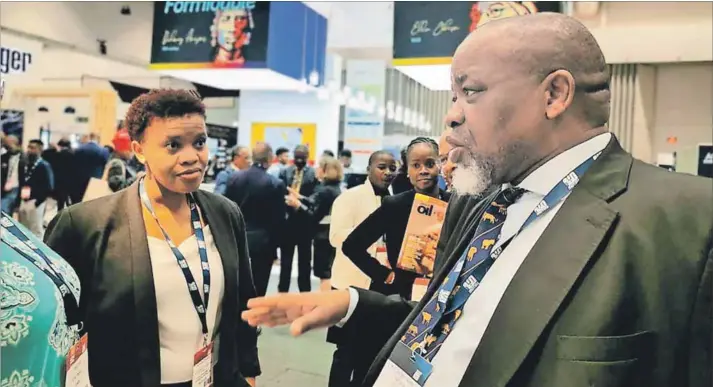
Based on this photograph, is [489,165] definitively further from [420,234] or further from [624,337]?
[420,234]

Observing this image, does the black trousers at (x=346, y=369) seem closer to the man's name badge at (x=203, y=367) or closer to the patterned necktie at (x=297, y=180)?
the man's name badge at (x=203, y=367)

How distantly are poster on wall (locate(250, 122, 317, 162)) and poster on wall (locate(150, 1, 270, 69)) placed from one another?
→ 19.8ft

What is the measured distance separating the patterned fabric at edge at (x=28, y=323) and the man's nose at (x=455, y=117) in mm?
831

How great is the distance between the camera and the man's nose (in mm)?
1227

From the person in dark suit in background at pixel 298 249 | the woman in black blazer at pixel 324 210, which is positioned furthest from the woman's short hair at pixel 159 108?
the person in dark suit in background at pixel 298 249

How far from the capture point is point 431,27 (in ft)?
24.1

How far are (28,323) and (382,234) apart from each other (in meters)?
2.10

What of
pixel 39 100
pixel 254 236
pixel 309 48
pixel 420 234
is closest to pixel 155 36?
pixel 309 48

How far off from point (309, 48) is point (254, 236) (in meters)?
4.35

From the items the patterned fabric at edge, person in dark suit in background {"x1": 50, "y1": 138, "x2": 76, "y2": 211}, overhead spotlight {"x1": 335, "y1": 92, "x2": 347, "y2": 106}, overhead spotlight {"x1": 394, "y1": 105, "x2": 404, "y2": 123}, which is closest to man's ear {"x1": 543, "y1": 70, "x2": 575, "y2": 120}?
the patterned fabric at edge

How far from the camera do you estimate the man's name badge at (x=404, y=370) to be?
3.78ft

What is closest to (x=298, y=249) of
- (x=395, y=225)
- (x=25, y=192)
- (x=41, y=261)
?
(x=395, y=225)

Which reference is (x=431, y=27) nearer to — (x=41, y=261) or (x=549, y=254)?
(x=41, y=261)

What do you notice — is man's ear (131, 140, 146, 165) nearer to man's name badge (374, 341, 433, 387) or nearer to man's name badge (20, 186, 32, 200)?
man's name badge (374, 341, 433, 387)
